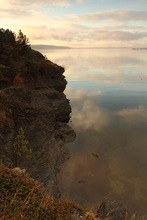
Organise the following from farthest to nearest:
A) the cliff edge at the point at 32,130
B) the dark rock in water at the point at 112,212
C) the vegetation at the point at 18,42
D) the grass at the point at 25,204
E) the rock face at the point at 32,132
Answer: the vegetation at the point at 18,42 < the cliff edge at the point at 32,130 < the rock face at the point at 32,132 < the dark rock in water at the point at 112,212 < the grass at the point at 25,204

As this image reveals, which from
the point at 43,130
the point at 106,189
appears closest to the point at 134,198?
the point at 106,189

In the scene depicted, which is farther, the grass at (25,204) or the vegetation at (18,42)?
the vegetation at (18,42)

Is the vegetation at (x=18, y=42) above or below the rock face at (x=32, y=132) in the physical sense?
above

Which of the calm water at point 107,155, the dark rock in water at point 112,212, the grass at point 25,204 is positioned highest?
the grass at point 25,204

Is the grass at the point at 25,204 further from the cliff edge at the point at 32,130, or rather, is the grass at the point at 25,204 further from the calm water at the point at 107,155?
the calm water at the point at 107,155

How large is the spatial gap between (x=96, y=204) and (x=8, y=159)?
32.2ft

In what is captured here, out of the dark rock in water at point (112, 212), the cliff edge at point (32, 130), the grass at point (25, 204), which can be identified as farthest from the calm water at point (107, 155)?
the grass at point (25, 204)

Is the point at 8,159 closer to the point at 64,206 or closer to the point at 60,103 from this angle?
the point at 64,206

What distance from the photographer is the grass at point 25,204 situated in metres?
9.19

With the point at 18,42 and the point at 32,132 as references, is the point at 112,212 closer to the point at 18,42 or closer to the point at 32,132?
the point at 32,132

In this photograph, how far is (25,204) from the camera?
9234 mm

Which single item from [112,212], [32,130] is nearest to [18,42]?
[32,130]

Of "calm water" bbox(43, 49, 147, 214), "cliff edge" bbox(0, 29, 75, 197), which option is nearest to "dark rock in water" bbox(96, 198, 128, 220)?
"cliff edge" bbox(0, 29, 75, 197)

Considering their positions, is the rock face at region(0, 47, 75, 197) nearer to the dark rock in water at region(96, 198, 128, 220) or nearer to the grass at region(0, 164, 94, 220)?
the dark rock in water at region(96, 198, 128, 220)
